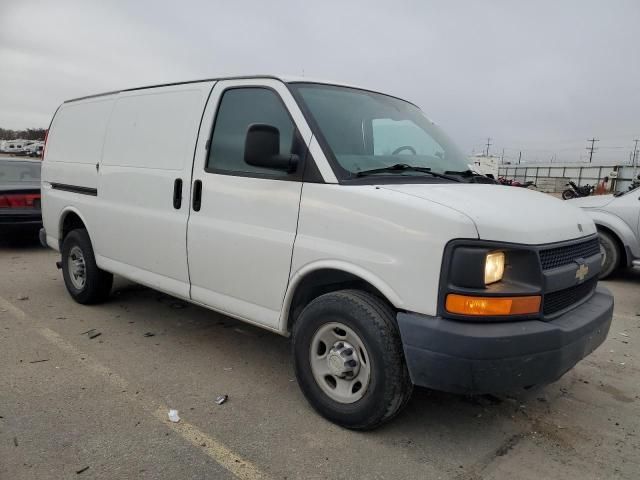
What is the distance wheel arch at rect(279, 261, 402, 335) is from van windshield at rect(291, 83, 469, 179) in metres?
0.57

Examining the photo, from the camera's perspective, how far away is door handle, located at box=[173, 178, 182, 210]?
3.89 meters

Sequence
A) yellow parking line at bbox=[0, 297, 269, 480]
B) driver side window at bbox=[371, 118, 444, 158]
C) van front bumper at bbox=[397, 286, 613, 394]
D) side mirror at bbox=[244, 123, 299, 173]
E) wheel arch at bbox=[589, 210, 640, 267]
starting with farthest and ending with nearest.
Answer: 1. wheel arch at bbox=[589, 210, 640, 267]
2. driver side window at bbox=[371, 118, 444, 158]
3. side mirror at bbox=[244, 123, 299, 173]
4. yellow parking line at bbox=[0, 297, 269, 480]
5. van front bumper at bbox=[397, 286, 613, 394]

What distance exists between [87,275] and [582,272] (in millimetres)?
4449

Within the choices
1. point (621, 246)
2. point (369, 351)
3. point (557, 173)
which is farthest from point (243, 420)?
point (557, 173)

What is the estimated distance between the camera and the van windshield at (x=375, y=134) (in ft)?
10.5

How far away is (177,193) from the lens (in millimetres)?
3906

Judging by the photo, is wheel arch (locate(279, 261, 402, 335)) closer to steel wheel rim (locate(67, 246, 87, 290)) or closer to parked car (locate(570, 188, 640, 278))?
steel wheel rim (locate(67, 246, 87, 290))

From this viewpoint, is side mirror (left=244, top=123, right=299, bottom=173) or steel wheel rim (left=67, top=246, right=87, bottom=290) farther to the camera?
steel wheel rim (left=67, top=246, right=87, bottom=290)

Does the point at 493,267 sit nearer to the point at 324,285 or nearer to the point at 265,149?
the point at 324,285

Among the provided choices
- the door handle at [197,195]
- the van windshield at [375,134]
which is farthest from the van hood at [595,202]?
the door handle at [197,195]

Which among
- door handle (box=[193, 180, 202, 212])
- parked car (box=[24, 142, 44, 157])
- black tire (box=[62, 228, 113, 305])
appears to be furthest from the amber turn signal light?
parked car (box=[24, 142, 44, 157])

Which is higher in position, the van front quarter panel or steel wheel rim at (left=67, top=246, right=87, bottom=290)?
the van front quarter panel

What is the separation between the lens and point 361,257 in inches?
112

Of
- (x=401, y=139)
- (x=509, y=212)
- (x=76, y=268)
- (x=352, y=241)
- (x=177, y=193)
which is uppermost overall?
(x=401, y=139)
